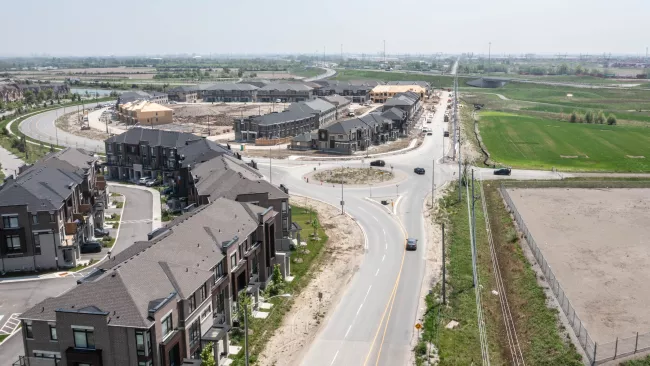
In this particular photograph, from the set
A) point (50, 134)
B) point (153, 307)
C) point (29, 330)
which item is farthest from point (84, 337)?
point (50, 134)

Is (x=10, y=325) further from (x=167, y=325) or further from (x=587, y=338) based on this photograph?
(x=587, y=338)

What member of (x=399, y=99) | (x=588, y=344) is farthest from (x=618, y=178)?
(x=399, y=99)

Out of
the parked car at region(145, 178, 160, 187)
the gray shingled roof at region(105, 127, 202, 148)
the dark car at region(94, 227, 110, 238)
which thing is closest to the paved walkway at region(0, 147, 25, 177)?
the gray shingled roof at region(105, 127, 202, 148)

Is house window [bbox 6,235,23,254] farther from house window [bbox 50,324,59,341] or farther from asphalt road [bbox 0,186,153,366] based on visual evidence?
house window [bbox 50,324,59,341]

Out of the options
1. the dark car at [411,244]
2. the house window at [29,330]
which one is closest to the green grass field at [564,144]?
the dark car at [411,244]

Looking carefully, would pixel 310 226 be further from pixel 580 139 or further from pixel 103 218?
pixel 580 139

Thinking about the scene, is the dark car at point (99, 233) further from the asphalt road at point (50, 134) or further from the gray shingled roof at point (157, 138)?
the asphalt road at point (50, 134)
